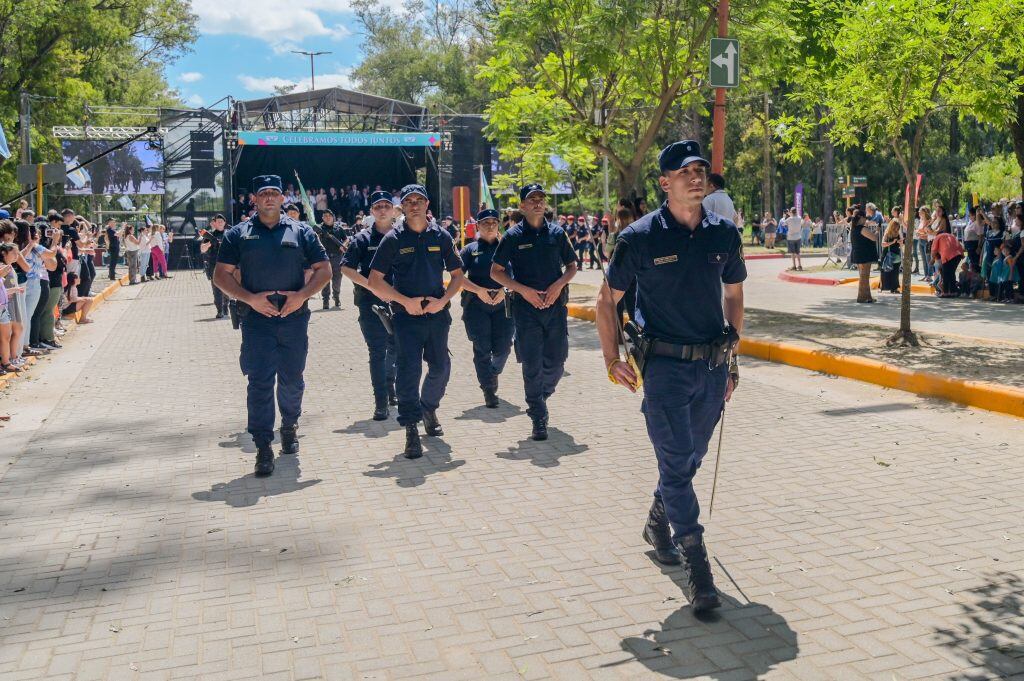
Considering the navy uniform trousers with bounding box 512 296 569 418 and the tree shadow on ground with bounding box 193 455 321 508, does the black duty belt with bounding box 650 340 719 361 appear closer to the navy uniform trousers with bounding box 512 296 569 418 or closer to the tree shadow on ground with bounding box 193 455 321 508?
the tree shadow on ground with bounding box 193 455 321 508

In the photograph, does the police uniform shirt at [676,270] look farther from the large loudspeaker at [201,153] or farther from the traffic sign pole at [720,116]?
the large loudspeaker at [201,153]

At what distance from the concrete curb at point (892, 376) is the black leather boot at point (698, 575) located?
5064 mm

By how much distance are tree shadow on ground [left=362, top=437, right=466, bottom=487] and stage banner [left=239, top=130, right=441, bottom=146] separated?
29.3 metres

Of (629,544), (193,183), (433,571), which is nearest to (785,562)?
(629,544)

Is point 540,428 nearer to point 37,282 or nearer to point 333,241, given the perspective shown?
point 37,282

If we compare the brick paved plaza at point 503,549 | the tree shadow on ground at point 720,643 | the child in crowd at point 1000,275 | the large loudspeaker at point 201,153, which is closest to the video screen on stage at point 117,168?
the large loudspeaker at point 201,153

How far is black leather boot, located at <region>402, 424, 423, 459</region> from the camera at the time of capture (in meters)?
7.55

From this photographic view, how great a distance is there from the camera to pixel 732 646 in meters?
4.20

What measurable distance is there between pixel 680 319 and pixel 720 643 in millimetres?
1388

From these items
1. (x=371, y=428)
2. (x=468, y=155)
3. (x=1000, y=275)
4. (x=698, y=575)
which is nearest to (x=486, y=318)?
(x=371, y=428)

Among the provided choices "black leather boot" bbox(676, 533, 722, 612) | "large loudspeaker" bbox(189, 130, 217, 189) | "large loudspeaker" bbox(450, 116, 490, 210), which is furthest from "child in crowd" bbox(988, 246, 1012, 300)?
"large loudspeaker" bbox(189, 130, 217, 189)

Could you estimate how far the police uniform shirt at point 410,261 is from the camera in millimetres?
7703

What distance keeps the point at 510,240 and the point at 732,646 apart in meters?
4.71

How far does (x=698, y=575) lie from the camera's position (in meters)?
4.55
